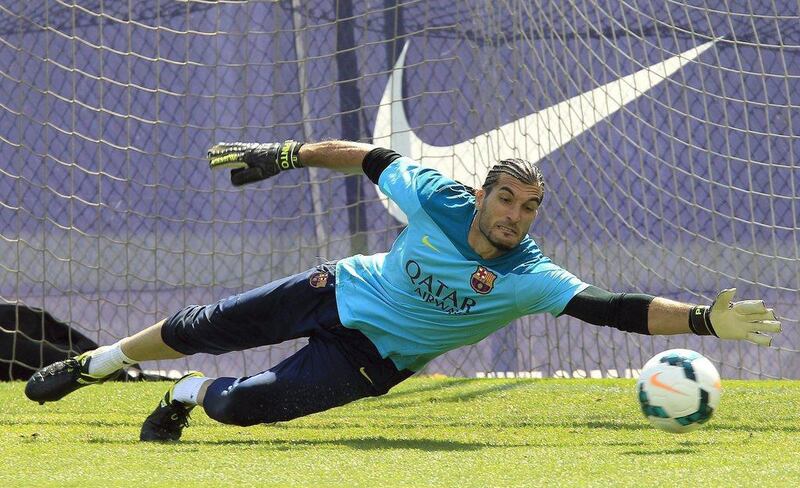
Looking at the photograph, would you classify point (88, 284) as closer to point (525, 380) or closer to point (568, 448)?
point (525, 380)

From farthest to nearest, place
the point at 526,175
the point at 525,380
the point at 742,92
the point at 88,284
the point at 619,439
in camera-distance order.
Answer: the point at 88,284, the point at 742,92, the point at 525,380, the point at 619,439, the point at 526,175

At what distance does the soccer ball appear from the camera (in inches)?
184

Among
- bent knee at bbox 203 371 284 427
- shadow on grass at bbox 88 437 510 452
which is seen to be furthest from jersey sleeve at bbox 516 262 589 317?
bent knee at bbox 203 371 284 427

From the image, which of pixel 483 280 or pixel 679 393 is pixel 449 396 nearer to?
pixel 483 280

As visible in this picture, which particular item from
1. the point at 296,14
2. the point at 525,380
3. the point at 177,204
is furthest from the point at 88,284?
the point at 525,380

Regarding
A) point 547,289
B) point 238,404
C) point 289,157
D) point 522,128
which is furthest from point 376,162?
point 522,128

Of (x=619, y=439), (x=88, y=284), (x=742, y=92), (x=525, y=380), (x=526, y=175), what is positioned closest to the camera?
(x=526, y=175)

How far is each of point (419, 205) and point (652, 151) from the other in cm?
415

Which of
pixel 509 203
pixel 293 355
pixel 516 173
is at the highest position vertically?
pixel 516 173

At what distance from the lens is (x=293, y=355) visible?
5270 millimetres

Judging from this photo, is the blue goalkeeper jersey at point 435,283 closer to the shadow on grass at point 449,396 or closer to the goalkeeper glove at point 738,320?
the goalkeeper glove at point 738,320

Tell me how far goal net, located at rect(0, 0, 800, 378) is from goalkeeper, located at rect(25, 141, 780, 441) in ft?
10.4

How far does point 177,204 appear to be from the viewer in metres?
9.20

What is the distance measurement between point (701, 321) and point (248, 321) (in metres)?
1.95
